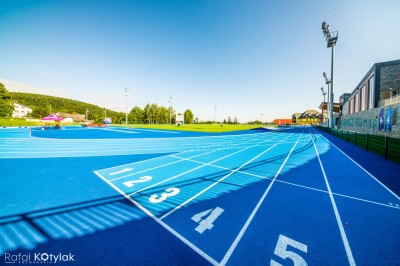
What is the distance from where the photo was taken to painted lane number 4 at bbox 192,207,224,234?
370 centimetres

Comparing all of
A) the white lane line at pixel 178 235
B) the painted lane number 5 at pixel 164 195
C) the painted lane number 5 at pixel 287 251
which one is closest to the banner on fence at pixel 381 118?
the painted lane number 5 at pixel 287 251

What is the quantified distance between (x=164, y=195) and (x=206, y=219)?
1.79 meters

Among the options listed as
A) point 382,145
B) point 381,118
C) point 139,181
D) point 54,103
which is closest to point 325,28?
point 381,118

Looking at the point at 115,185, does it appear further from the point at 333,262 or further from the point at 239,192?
the point at 333,262

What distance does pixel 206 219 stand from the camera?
4.06 meters

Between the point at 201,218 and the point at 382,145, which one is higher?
the point at 382,145

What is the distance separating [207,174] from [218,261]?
187 inches

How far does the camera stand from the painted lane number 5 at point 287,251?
112 inches

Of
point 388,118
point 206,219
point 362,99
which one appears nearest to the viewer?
point 206,219

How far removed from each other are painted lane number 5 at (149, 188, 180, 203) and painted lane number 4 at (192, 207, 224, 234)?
4.41ft

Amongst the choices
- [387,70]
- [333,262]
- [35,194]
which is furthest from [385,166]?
[387,70]

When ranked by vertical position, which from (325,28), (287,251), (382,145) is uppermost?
(325,28)

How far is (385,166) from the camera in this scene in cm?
916

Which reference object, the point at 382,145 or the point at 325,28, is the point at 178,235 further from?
the point at 325,28
